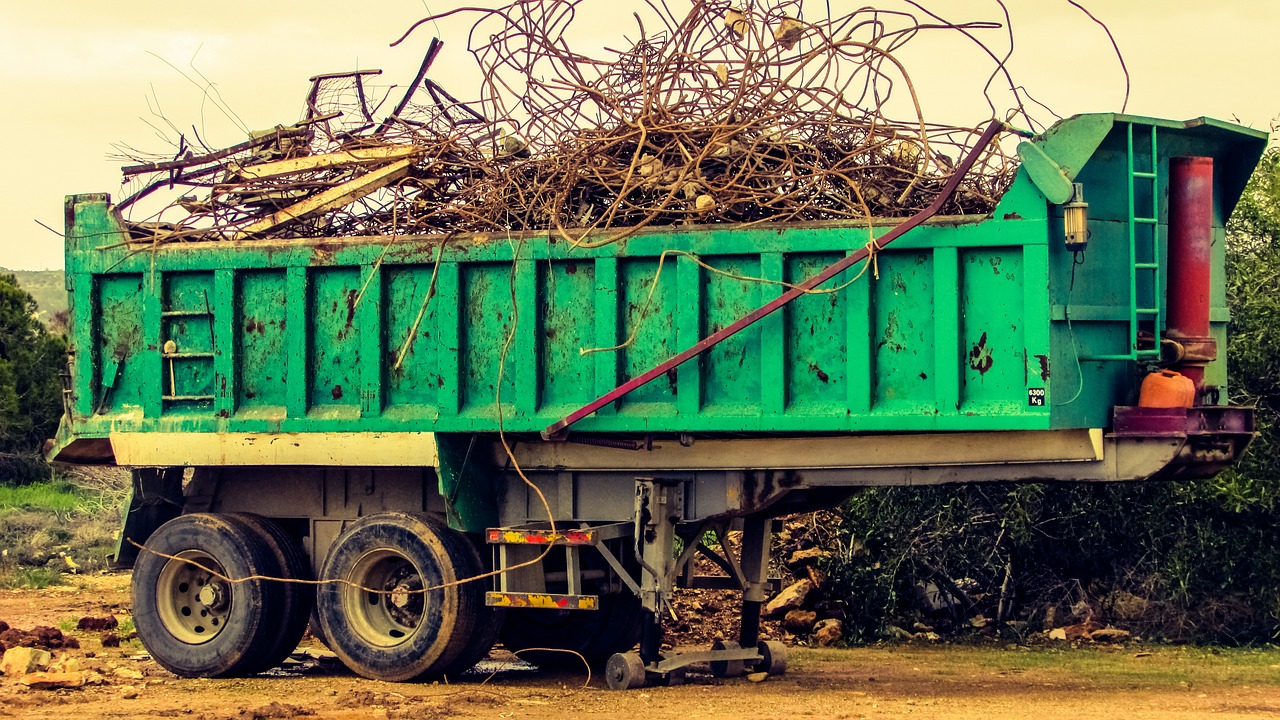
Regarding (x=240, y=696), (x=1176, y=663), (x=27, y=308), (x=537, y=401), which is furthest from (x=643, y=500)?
(x=27, y=308)

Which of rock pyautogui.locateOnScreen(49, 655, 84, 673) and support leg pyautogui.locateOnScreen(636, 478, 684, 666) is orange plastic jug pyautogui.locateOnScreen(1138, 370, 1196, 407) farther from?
rock pyautogui.locateOnScreen(49, 655, 84, 673)

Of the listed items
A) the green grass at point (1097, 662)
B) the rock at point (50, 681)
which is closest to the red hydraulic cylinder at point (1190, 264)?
the green grass at point (1097, 662)

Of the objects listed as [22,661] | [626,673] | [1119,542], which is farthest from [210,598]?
→ [1119,542]

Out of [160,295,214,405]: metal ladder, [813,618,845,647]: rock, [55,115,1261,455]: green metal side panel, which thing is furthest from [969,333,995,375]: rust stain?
[160,295,214,405]: metal ladder

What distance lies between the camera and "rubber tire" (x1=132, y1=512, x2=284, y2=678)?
960cm

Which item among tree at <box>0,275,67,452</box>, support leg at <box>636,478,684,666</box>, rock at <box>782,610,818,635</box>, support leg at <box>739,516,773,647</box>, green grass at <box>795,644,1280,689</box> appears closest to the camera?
support leg at <box>636,478,684,666</box>

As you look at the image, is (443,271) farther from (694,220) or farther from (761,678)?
(761,678)

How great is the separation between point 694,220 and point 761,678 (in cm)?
273

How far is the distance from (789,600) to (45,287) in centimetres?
5233

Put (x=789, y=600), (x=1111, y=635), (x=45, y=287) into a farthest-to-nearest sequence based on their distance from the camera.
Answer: (x=45, y=287)
(x=789, y=600)
(x=1111, y=635)

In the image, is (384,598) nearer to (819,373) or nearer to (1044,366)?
(819,373)

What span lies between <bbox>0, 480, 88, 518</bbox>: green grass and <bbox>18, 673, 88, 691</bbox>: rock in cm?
987

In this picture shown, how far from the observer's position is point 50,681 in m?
8.82

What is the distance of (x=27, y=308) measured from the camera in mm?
23859
